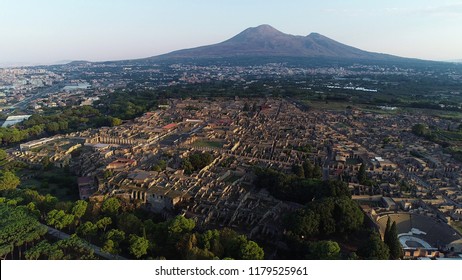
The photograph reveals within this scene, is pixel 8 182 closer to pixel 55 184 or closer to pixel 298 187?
pixel 55 184

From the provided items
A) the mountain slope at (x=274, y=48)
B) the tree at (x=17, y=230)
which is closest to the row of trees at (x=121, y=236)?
the tree at (x=17, y=230)

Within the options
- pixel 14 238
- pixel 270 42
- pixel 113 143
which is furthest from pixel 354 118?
pixel 270 42

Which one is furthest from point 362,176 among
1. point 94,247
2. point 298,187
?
point 94,247

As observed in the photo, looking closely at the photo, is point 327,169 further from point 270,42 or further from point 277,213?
point 270,42

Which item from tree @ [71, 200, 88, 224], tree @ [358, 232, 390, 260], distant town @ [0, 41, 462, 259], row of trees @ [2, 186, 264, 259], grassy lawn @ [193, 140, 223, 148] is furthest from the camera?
grassy lawn @ [193, 140, 223, 148]

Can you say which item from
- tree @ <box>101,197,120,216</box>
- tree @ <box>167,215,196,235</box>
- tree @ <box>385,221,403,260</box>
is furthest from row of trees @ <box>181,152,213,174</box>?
tree @ <box>385,221,403,260</box>

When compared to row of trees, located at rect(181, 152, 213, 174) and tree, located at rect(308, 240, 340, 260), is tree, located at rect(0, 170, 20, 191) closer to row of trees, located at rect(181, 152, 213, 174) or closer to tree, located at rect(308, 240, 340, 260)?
row of trees, located at rect(181, 152, 213, 174)

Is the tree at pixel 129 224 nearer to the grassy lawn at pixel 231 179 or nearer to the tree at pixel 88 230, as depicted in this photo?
the tree at pixel 88 230
